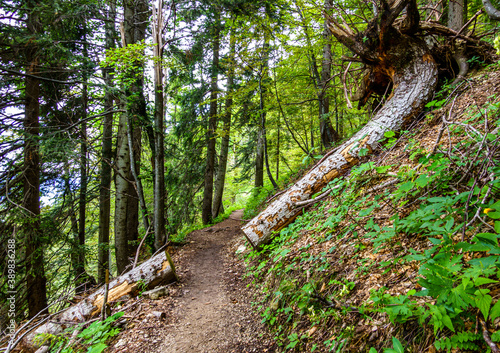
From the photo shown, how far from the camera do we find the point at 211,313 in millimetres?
3744

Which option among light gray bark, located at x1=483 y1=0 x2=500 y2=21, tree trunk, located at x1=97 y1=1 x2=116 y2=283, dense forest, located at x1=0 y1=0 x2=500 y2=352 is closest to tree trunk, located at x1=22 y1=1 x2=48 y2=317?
dense forest, located at x1=0 y1=0 x2=500 y2=352

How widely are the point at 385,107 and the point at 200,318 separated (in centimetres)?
542

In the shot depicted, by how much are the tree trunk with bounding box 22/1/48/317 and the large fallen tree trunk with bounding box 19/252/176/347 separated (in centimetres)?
177

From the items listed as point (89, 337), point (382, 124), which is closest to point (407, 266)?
point (382, 124)

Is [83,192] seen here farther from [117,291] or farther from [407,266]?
[407,266]

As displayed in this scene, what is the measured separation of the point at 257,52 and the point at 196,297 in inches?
295

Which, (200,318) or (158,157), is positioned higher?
(158,157)

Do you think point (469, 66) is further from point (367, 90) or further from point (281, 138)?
point (281, 138)

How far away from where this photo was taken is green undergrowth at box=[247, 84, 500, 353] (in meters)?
1.24

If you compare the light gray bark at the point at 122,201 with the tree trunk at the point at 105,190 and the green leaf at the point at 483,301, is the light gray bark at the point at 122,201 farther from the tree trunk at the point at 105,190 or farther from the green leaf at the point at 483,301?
the green leaf at the point at 483,301

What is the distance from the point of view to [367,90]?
6.00 meters

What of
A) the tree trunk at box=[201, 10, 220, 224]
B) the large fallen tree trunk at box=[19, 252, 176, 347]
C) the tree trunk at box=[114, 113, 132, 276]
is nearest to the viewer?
the large fallen tree trunk at box=[19, 252, 176, 347]

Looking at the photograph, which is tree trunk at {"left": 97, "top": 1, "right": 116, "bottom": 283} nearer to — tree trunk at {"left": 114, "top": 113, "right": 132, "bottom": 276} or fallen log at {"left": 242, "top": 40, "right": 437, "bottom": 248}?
tree trunk at {"left": 114, "top": 113, "right": 132, "bottom": 276}

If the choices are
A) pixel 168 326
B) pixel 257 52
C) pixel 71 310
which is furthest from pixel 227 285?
pixel 257 52
